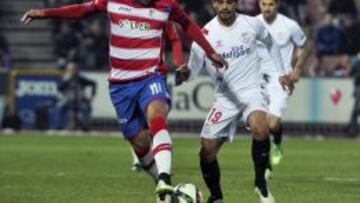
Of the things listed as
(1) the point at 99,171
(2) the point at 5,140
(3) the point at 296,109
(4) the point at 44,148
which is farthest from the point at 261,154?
(3) the point at 296,109

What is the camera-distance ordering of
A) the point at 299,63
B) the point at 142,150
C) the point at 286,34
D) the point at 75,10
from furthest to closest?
the point at 286,34 → the point at 299,63 → the point at 142,150 → the point at 75,10

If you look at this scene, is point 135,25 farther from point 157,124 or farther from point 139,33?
point 157,124

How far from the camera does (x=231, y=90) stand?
1264 cm

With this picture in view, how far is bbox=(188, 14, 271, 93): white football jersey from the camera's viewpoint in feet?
41.2

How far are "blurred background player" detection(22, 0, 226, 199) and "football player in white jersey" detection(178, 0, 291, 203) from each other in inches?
22.0

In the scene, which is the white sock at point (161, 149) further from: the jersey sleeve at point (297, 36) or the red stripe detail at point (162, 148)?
the jersey sleeve at point (297, 36)

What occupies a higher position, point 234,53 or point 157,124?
point 234,53

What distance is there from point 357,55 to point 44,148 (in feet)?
32.5

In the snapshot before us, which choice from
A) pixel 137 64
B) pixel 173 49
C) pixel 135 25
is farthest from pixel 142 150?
pixel 135 25

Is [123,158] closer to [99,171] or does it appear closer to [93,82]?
[99,171]

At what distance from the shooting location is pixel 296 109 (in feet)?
93.5

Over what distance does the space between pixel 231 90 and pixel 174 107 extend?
16.2 metres

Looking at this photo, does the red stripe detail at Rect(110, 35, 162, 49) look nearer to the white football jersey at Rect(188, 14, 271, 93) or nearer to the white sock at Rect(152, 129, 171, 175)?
the white football jersey at Rect(188, 14, 271, 93)

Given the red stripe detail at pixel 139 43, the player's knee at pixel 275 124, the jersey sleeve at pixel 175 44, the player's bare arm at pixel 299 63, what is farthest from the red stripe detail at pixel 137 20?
the player's knee at pixel 275 124
